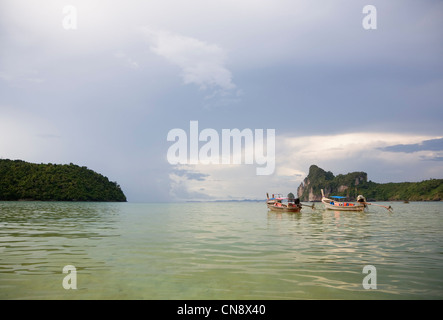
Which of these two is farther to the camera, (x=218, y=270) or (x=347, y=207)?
(x=347, y=207)

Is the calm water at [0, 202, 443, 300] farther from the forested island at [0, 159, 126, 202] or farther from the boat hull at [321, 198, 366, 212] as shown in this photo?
the forested island at [0, 159, 126, 202]

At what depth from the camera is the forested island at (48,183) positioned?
5837 inches

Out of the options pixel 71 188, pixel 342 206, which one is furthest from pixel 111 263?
pixel 71 188

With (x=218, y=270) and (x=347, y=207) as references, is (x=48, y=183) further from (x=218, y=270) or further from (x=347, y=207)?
(x=218, y=270)

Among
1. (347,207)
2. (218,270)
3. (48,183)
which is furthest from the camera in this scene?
(48,183)

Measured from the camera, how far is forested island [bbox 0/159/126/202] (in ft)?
486

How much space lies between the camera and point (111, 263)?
1262cm

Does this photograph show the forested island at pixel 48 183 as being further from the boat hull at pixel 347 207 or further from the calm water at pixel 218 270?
the calm water at pixel 218 270

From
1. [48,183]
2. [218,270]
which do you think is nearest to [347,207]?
[218,270]

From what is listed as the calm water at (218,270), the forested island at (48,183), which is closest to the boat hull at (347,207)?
the calm water at (218,270)

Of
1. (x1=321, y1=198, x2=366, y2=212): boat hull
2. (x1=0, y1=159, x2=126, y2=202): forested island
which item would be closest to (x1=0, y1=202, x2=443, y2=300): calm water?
(x1=321, y1=198, x2=366, y2=212): boat hull

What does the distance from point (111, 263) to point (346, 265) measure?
385 inches

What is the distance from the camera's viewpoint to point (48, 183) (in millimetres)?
162625
